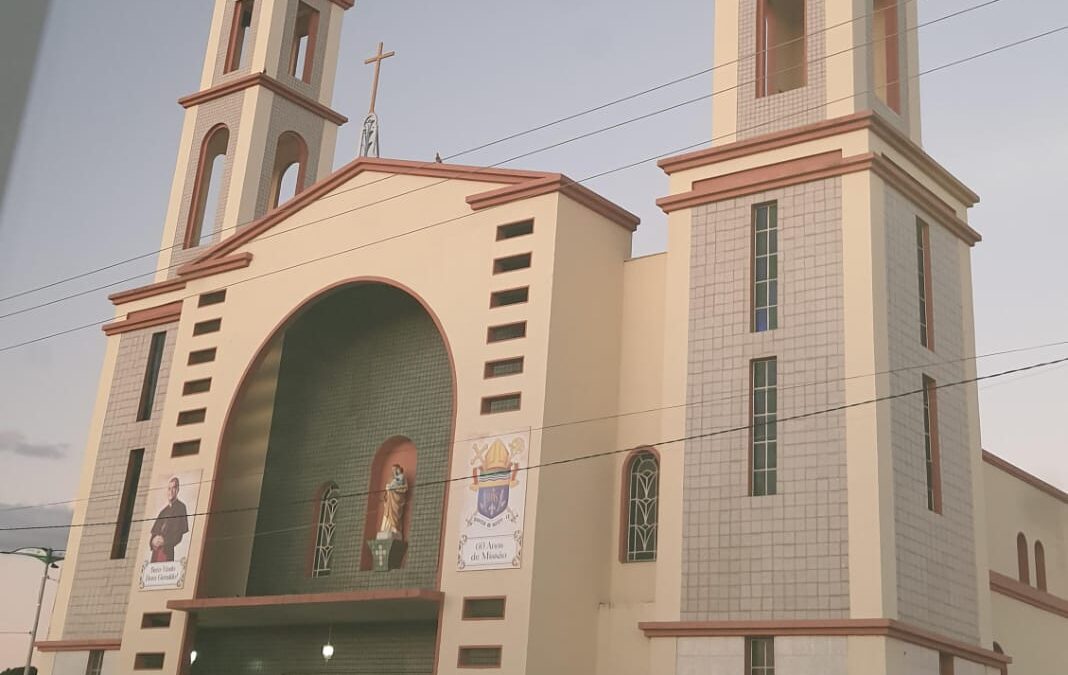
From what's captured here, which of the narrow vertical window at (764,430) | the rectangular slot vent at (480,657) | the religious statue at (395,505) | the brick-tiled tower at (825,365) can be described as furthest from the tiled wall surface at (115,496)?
the narrow vertical window at (764,430)

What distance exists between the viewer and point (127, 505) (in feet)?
84.3

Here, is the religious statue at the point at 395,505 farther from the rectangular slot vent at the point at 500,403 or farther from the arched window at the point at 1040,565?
the arched window at the point at 1040,565

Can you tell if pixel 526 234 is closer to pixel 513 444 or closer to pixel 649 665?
pixel 513 444

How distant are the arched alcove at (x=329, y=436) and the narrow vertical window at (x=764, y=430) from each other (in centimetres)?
606

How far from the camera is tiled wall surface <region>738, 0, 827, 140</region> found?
19.2m

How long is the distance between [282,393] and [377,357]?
2.23 meters

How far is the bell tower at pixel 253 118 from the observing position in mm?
27625

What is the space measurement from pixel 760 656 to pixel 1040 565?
11604 mm

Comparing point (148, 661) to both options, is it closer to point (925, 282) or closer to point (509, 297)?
point (509, 297)

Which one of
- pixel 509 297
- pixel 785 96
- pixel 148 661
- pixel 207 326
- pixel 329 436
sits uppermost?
pixel 785 96

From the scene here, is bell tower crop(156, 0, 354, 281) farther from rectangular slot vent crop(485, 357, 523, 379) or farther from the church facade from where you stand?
rectangular slot vent crop(485, 357, 523, 379)

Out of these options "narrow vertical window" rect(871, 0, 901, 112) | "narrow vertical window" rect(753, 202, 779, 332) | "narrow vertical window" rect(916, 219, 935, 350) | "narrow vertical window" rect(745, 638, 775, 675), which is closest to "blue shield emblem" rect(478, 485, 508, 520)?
"narrow vertical window" rect(745, 638, 775, 675)

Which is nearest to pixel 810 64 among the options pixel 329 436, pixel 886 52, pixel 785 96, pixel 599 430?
pixel 785 96

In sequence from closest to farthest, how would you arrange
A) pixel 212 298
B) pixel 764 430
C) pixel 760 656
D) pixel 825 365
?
1. pixel 760 656
2. pixel 825 365
3. pixel 764 430
4. pixel 212 298
